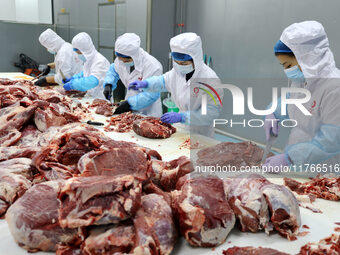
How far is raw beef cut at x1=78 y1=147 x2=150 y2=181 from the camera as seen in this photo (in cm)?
165

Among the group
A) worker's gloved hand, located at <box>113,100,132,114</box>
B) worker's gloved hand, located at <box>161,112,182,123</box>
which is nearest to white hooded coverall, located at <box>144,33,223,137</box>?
worker's gloved hand, located at <box>161,112,182,123</box>

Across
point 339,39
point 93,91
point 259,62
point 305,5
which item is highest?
point 305,5

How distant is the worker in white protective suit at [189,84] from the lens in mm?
3793

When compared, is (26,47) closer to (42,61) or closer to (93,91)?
(42,61)

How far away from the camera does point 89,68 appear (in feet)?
21.9

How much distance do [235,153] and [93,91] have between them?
4566 millimetres

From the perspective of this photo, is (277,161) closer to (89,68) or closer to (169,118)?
(169,118)

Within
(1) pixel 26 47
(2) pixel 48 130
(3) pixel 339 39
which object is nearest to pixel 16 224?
(2) pixel 48 130

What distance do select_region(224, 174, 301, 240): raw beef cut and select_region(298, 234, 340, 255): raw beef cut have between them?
0.34 ft

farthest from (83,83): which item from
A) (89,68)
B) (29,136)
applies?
(29,136)

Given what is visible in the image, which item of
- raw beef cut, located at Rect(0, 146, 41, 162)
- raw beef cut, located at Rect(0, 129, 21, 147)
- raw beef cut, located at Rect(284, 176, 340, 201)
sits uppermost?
raw beef cut, located at Rect(0, 146, 41, 162)

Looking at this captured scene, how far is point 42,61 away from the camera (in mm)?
11977

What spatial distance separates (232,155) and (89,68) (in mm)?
4913

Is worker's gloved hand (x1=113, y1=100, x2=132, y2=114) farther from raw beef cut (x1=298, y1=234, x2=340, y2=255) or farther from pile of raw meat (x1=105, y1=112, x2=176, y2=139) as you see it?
raw beef cut (x1=298, y1=234, x2=340, y2=255)
